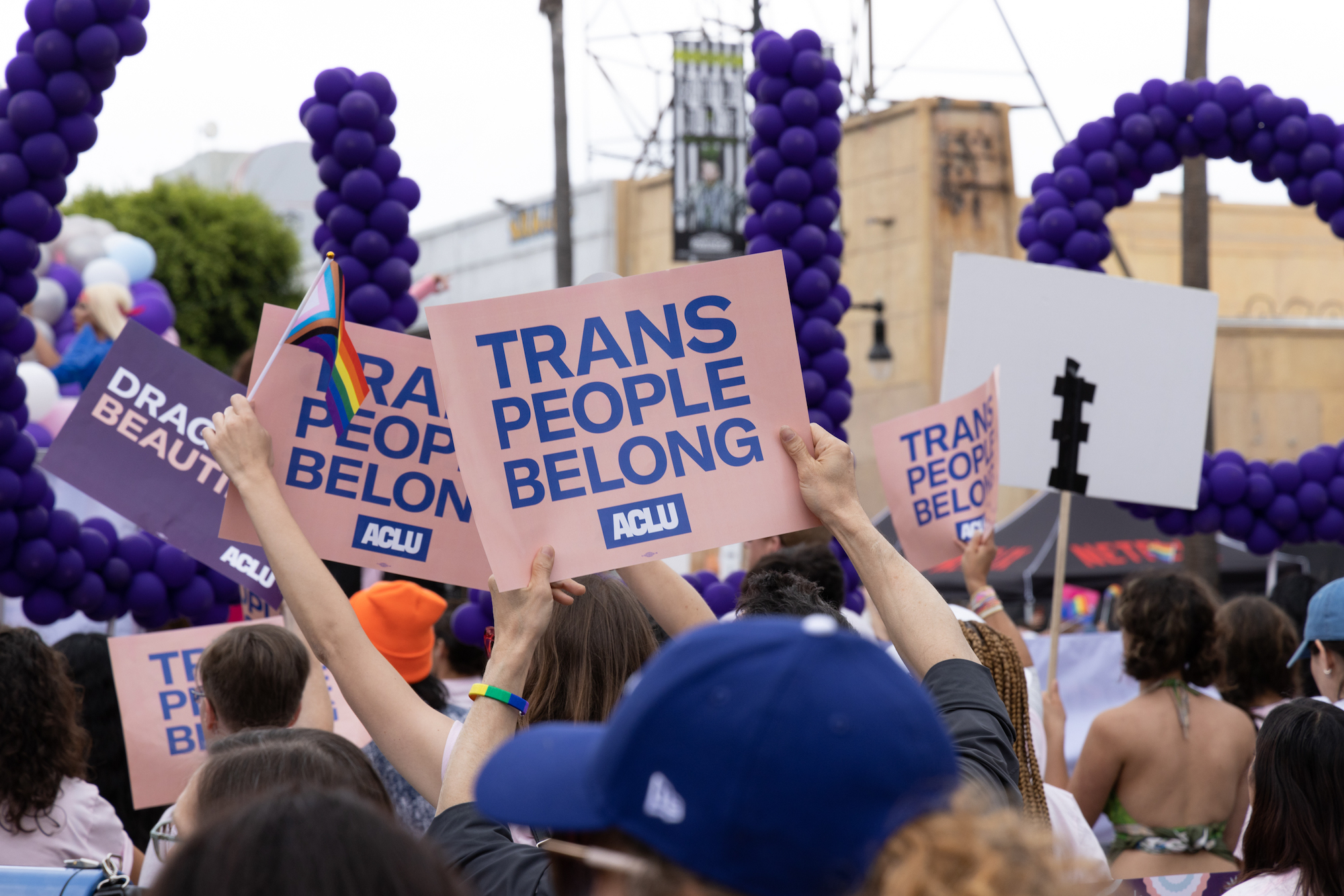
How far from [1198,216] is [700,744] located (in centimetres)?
1055

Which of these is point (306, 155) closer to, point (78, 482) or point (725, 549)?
point (725, 549)

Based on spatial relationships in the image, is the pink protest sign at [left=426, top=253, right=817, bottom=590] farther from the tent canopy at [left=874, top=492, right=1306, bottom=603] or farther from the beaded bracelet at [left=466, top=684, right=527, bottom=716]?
the tent canopy at [left=874, top=492, right=1306, bottom=603]

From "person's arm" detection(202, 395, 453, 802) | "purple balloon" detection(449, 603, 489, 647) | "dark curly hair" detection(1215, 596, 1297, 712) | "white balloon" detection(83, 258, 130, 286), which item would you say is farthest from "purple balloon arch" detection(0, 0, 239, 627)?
"white balloon" detection(83, 258, 130, 286)

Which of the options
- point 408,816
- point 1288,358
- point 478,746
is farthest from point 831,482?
point 1288,358

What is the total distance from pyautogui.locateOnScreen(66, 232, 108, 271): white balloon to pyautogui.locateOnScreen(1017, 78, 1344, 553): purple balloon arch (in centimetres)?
1087

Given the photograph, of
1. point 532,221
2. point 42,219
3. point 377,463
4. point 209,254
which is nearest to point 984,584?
point 377,463

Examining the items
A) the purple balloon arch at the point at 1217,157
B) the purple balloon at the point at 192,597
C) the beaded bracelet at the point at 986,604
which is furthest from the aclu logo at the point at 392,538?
the purple balloon arch at the point at 1217,157

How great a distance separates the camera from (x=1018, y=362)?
5523mm

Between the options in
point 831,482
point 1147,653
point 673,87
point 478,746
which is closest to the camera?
point 478,746

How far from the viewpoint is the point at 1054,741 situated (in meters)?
4.02

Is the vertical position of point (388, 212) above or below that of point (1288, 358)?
above

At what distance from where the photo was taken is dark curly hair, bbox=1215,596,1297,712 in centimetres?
433

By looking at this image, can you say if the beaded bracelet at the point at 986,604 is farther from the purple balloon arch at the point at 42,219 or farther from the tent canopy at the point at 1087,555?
the tent canopy at the point at 1087,555

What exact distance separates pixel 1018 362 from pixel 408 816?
11.0 ft
